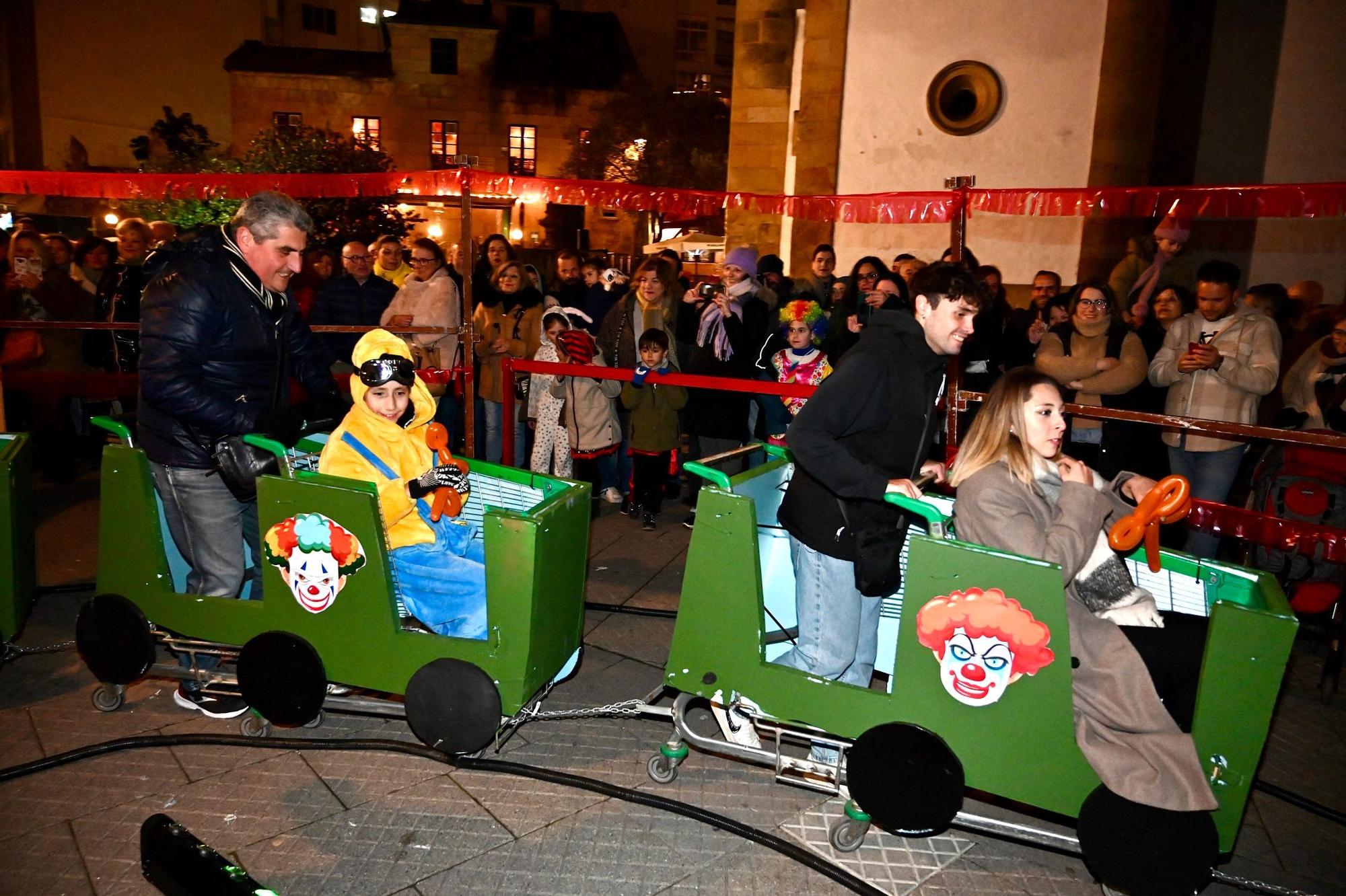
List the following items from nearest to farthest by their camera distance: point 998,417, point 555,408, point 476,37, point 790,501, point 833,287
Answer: point 998,417 → point 790,501 → point 555,408 → point 833,287 → point 476,37

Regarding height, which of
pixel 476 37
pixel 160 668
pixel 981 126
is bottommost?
pixel 160 668

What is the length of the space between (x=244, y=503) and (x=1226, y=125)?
13025 millimetres

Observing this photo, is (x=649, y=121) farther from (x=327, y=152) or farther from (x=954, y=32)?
(x=954, y=32)

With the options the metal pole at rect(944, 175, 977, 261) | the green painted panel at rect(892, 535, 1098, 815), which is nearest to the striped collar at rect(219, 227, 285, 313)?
the green painted panel at rect(892, 535, 1098, 815)

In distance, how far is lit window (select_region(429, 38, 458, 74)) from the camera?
3997 cm

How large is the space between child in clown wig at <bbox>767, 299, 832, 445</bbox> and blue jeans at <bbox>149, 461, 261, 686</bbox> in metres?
3.76

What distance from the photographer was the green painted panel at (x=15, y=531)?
3.76 m

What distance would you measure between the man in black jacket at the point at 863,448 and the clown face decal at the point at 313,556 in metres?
1.63

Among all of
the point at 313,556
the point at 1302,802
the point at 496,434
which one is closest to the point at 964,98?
the point at 496,434

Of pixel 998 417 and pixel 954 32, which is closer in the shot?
pixel 998 417

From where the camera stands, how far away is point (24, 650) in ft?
13.4

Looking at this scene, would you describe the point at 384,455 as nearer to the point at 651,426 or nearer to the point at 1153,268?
the point at 651,426

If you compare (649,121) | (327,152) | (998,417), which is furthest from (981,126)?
(649,121)

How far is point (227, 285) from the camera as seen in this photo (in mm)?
3604
